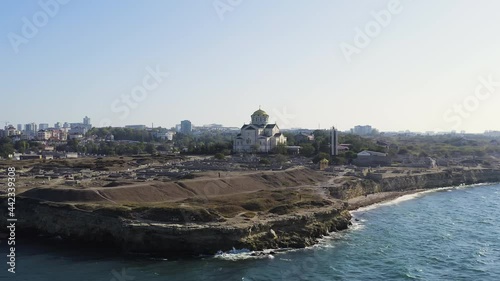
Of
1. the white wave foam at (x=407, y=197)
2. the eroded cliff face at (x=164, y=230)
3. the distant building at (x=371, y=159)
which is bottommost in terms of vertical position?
the white wave foam at (x=407, y=197)

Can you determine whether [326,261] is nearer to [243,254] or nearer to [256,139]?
[243,254]

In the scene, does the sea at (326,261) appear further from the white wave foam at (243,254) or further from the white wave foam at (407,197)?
the white wave foam at (407,197)

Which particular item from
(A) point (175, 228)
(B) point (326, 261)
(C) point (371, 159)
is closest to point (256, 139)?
(C) point (371, 159)

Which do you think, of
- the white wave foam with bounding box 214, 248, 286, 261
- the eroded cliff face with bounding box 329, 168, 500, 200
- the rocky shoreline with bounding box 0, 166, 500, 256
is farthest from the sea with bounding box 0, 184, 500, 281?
the eroded cliff face with bounding box 329, 168, 500, 200

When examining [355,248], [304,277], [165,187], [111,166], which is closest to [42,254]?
[165,187]

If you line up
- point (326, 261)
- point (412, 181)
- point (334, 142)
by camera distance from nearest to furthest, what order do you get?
point (326, 261), point (412, 181), point (334, 142)

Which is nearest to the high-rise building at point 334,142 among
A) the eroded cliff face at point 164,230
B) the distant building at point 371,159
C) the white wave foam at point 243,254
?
the distant building at point 371,159
